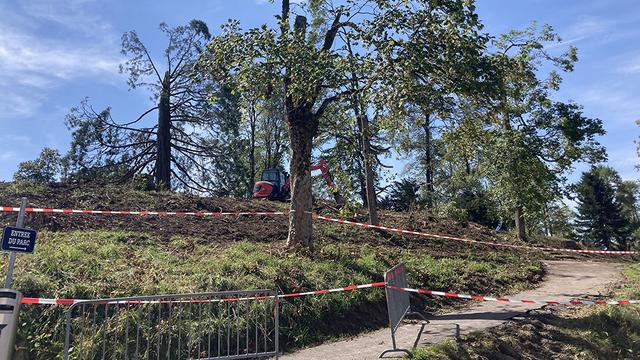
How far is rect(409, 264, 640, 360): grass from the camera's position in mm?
6438

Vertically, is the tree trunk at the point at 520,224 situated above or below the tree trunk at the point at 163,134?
below

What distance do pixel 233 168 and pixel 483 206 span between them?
1651 centimetres

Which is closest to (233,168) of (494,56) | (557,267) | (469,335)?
(557,267)

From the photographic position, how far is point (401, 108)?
847 centimetres

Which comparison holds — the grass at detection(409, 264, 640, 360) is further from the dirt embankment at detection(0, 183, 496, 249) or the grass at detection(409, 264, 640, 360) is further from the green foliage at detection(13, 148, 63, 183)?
the green foliage at detection(13, 148, 63, 183)

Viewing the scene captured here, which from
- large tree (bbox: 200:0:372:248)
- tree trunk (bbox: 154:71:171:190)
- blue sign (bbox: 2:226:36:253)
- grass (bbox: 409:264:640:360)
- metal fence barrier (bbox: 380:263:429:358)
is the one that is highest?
tree trunk (bbox: 154:71:171:190)

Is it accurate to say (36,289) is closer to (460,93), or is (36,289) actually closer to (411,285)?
(411,285)

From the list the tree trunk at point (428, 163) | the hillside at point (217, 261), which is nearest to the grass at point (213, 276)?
the hillside at point (217, 261)

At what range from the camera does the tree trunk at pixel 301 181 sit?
1094 centimetres

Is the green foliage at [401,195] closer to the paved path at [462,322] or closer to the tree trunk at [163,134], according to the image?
the tree trunk at [163,134]

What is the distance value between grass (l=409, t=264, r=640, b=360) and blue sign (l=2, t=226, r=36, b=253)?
4.76 metres

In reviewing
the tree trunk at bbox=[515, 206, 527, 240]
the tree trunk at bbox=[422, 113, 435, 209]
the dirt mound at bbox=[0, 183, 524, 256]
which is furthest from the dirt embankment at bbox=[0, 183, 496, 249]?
the tree trunk at bbox=[422, 113, 435, 209]

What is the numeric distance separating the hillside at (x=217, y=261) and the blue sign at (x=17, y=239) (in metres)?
1.68

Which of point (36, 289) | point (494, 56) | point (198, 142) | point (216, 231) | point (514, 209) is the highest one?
point (198, 142)
